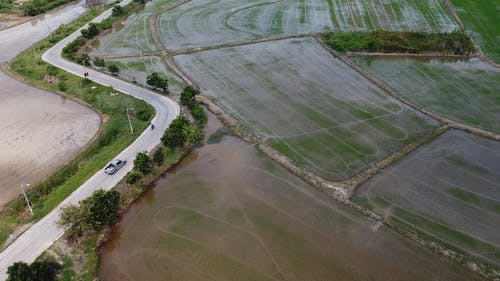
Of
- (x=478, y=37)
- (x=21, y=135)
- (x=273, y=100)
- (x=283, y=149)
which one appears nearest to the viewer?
(x=283, y=149)

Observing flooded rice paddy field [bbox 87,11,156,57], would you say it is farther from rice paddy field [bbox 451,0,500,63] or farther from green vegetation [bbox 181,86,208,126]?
rice paddy field [bbox 451,0,500,63]

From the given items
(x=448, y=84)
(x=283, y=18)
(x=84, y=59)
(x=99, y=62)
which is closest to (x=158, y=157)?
(x=99, y=62)

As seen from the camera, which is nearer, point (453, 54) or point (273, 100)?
point (273, 100)

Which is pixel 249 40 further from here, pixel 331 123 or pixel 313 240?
pixel 313 240

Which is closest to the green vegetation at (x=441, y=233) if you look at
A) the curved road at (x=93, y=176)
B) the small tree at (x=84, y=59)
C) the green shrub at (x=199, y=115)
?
the green shrub at (x=199, y=115)

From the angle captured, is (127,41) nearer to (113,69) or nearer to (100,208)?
(113,69)

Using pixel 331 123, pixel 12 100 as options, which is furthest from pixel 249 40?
pixel 12 100
